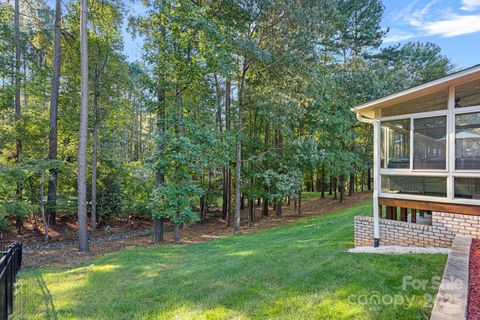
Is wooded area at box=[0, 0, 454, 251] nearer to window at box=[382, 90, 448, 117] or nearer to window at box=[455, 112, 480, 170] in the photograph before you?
window at box=[382, 90, 448, 117]

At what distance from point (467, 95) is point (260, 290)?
5.04 meters

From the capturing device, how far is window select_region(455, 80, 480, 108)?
4852 mm

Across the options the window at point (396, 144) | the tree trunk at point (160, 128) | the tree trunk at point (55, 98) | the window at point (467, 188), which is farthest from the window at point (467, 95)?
the tree trunk at point (55, 98)

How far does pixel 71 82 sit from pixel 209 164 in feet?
26.7

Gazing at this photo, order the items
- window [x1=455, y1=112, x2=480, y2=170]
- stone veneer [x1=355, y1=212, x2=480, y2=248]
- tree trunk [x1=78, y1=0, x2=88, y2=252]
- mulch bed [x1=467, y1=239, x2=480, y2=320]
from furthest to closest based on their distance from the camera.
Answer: tree trunk [x1=78, y1=0, x2=88, y2=252], window [x1=455, y1=112, x2=480, y2=170], stone veneer [x1=355, y1=212, x2=480, y2=248], mulch bed [x1=467, y1=239, x2=480, y2=320]

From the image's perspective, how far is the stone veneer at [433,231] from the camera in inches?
188

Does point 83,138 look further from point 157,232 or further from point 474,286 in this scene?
point 474,286

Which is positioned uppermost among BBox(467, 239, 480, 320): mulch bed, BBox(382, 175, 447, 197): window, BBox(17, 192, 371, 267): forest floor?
BBox(382, 175, 447, 197): window

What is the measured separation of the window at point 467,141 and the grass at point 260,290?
194 cm

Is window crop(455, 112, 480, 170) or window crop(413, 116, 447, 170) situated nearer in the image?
window crop(455, 112, 480, 170)

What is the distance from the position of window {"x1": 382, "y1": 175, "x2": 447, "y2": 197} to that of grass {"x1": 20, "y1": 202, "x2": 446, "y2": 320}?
1.62 m

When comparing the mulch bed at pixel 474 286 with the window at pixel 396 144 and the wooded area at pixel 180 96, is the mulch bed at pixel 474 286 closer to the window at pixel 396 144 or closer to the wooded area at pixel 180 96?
the window at pixel 396 144

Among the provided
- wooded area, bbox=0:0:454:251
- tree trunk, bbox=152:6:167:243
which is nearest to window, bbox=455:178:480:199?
wooded area, bbox=0:0:454:251

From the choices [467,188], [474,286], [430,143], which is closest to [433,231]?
[467,188]
